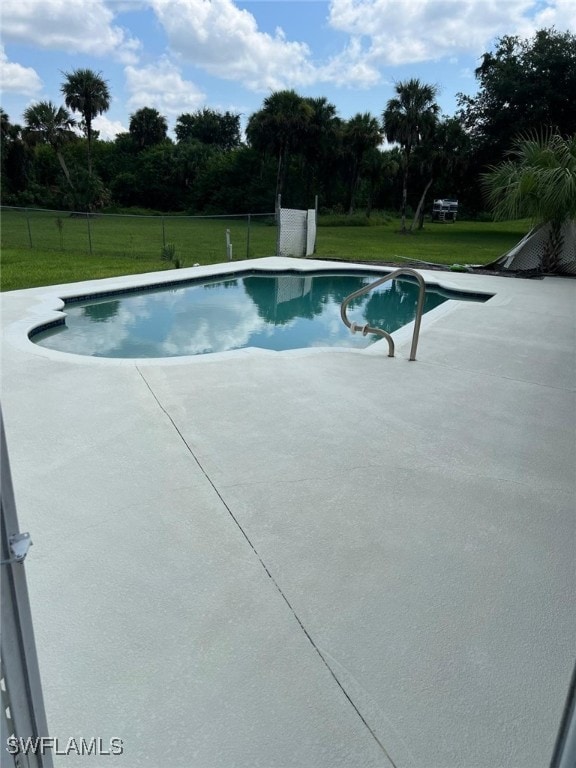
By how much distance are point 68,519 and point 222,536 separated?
2.29 ft

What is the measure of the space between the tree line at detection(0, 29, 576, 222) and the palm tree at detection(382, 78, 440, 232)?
0.04 m

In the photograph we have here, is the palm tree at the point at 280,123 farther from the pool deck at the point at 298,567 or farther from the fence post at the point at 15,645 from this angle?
the fence post at the point at 15,645

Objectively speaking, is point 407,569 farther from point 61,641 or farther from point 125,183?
point 125,183

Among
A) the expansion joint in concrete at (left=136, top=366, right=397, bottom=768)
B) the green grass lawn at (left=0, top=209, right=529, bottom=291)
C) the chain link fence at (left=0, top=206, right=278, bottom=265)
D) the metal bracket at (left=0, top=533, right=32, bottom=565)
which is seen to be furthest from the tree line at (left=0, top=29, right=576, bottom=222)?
the metal bracket at (left=0, top=533, right=32, bottom=565)

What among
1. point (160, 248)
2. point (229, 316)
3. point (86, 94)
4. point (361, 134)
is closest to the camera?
point (229, 316)

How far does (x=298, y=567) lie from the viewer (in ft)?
6.81

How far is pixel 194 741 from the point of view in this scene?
1395 mm

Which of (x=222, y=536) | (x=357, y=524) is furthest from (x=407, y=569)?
(x=222, y=536)

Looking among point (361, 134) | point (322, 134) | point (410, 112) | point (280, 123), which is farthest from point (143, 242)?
point (322, 134)

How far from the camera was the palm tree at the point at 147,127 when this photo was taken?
35.2 meters

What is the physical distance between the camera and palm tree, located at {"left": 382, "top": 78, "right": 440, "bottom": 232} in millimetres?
20062

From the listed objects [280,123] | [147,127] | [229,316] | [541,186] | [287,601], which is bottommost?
[229,316]

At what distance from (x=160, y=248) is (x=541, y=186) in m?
9.57

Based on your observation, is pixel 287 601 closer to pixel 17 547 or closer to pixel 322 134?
pixel 17 547
